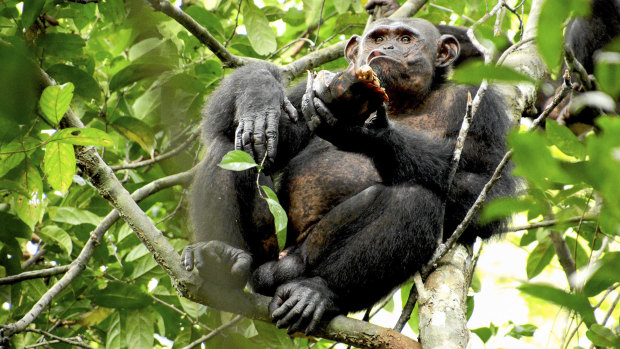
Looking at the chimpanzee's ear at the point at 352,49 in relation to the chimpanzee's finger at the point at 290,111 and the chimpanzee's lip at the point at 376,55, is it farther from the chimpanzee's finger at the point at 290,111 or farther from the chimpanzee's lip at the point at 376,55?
the chimpanzee's finger at the point at 290,111

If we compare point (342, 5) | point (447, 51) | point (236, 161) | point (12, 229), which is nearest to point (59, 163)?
point (236, 161)

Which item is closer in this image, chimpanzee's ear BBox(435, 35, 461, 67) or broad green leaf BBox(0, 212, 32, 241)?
broad green leaf BBox(0, 212, 32, 241)

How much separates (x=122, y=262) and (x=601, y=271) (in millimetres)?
4196

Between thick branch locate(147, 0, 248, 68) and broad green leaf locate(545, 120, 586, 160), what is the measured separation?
2734mm

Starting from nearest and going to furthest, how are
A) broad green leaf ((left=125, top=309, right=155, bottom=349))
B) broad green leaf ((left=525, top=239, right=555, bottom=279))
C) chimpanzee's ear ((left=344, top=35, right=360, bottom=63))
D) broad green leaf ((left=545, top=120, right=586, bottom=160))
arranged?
broad green leaf ((left=545, top=120, right=586, bottom=160)), broad green leaf ((left=125, top=309, right=155, bottom=349)), chimpanzee's ear ((left=344, top=35, right=360, bottom=63)), broad green leaf ((left=525, top=239, right=555, bottom=279))

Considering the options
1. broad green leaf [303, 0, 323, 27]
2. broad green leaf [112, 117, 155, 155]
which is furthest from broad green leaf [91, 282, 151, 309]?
broad green leaf [303, 0, 323, 27]

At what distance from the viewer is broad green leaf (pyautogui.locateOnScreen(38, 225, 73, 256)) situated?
14.8ft

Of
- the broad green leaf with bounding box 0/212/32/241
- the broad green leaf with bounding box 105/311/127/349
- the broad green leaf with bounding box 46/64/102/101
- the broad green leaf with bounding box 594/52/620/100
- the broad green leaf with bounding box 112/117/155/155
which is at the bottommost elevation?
the broad green leaf with bounding box 105/311/127/349

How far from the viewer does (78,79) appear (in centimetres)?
442

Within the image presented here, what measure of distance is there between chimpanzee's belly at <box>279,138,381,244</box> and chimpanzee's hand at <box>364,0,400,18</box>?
7.99ft

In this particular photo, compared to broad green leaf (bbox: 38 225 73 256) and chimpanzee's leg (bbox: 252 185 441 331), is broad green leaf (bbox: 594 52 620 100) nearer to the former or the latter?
chimpanzee's leg (bbox: 252 185 441 331)

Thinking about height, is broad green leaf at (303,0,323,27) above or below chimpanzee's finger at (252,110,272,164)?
above

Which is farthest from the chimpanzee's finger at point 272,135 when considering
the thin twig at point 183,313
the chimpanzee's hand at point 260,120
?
the thin twig at point 183,313

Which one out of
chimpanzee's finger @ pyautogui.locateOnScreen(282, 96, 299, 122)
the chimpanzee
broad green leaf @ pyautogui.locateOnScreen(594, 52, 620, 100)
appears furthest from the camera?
chimpanzee's finger @ pyautogui.locateOnScreen(282, 96, 299, 122)
